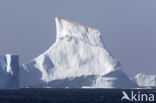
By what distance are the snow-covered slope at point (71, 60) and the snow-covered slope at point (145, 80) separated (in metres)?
5.70

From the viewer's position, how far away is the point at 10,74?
74.9 m

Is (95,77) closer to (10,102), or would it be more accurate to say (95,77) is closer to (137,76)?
(137,76)

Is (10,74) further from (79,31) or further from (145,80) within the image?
(145,80)

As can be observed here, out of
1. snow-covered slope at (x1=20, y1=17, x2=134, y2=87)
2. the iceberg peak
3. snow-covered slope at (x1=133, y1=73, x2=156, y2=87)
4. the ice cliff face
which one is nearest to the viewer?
the ice cliff face

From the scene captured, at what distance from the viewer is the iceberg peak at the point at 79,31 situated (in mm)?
88312

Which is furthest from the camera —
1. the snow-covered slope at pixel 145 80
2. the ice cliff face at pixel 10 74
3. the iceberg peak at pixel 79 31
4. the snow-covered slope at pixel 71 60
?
the snow-covered slope at pixel 145 80

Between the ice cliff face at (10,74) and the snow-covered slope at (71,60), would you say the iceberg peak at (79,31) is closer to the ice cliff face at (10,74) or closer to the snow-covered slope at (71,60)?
the snow-covered slope at (71,60)

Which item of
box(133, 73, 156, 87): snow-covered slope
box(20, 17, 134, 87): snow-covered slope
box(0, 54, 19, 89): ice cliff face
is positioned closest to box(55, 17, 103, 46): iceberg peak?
box(20, 17, 134, 87): snow-covered slope

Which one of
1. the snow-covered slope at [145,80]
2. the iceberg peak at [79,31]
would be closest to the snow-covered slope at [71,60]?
the iceberg peak at [79,31]

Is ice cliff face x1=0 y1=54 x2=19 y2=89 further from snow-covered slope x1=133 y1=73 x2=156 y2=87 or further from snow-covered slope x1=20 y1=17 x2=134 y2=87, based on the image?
snow-covered slope x1=133 y1=73 x2=156 y2=87

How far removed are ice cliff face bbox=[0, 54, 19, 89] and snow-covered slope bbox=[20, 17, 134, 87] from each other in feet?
29.5

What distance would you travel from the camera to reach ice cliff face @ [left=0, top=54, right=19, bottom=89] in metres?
74.8

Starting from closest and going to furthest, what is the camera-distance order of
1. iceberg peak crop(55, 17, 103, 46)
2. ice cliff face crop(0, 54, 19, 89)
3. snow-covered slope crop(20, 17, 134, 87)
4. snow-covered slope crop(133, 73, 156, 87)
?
ice cliff face crop(0, 54, 19, 89)
snow-covered slope crop(20, 17, 134, 87)
iceberg peak crop(55, 17, 103, 46)
snow-covered slope crop(133, 73, 156, 87)

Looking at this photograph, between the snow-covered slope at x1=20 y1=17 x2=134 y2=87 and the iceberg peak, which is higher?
the iceberg peak
